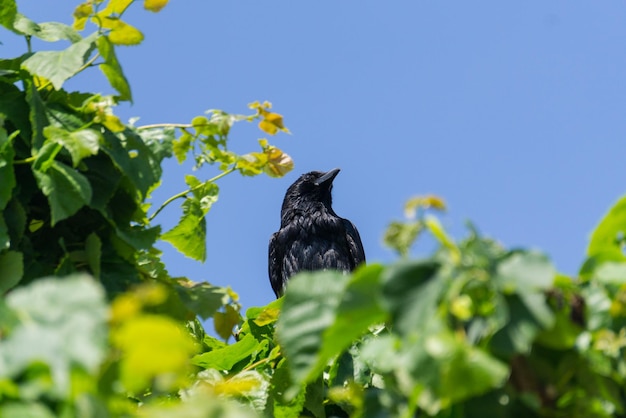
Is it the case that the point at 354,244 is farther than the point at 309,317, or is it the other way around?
the point at 354,244

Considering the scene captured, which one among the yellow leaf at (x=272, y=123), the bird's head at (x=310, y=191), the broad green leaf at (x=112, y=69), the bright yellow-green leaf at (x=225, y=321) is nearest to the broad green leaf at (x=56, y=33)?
the broad green leaf at (x=112, y=69)

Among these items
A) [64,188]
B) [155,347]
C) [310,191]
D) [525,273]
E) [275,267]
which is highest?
[310,191]

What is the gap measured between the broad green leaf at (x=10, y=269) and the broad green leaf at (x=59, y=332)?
0.93 metres

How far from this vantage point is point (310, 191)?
9797 millimetres

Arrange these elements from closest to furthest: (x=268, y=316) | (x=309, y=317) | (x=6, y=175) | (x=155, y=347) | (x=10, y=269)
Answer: (x=155, y=347), (x=309, y=317), (x=10, y=269), (x=6, y=175), (x=268, y=316)

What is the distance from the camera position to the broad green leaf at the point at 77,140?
2.09 metres

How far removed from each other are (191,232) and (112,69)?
53 centimetres

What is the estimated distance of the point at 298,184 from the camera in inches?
392

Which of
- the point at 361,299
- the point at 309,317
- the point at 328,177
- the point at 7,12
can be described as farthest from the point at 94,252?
the point at 328,177

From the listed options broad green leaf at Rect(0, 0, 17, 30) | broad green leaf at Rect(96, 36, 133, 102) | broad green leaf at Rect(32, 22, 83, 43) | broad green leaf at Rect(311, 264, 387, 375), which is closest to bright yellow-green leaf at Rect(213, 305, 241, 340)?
broad green leaf at Rect(96, 36, 133, 102)

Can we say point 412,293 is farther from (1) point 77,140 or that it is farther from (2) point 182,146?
(2) point 182,146

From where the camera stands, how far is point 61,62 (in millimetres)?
2268

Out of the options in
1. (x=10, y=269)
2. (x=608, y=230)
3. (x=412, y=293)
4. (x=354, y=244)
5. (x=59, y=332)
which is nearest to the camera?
(x=59, y=332)

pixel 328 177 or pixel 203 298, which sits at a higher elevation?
pixel 328 177
